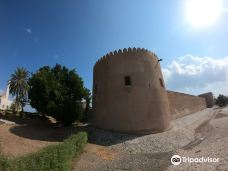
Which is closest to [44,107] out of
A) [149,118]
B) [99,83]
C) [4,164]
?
[99,83]

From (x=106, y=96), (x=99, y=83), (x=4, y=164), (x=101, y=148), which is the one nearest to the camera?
(x=4, y=164)

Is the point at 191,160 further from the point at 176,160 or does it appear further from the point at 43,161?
the point at 43,161

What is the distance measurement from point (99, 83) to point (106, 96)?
80.5 inches

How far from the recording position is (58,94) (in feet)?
63.4

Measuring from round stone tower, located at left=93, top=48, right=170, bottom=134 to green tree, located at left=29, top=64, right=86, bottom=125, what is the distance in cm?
324

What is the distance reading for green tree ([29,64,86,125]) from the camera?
19.2 m

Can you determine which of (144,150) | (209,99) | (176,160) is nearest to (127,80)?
(144,150)

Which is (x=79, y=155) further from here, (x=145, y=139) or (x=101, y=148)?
(x=145, y=139)

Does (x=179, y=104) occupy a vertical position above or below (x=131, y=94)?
below

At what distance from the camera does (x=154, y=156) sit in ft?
36.7

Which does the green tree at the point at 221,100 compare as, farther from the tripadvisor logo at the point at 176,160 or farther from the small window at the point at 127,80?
the tripadvisor logo at the point at 176,160

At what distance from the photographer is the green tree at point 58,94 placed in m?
19.2

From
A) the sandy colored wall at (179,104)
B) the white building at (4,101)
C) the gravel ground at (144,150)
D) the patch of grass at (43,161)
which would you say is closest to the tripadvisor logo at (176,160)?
the gravel ground at (144,150)

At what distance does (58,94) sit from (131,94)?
8213 mm
